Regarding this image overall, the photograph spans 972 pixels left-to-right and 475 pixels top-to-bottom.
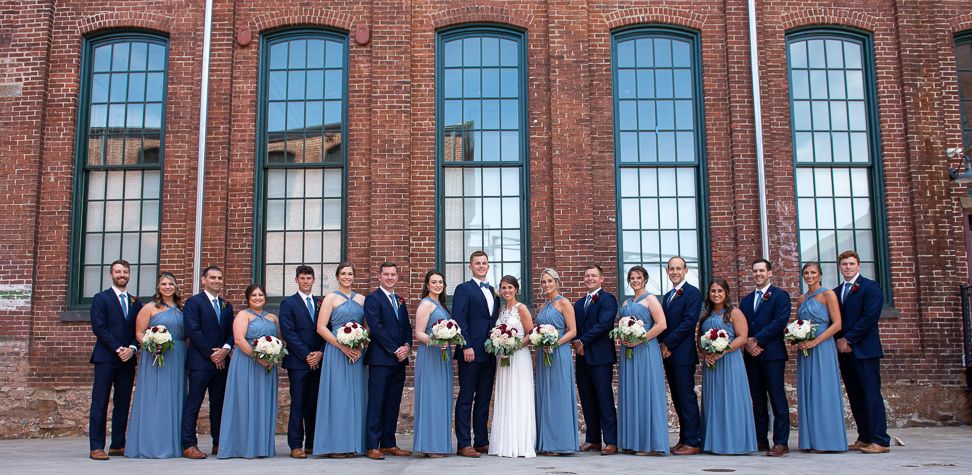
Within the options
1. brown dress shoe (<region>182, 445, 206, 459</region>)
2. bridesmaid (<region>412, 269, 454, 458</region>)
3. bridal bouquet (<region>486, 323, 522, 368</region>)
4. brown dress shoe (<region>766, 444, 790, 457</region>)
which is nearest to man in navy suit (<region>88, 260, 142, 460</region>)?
brown dress shoe (<region>182, 445, 206, 459</region>)

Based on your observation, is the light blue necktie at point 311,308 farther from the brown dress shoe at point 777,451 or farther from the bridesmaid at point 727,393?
the brown dress shoe at point 777,451

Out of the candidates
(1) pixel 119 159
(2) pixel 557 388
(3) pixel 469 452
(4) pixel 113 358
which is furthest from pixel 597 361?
(1) pixel 119 159

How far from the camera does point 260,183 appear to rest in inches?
452

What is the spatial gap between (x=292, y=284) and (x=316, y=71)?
3197 mm

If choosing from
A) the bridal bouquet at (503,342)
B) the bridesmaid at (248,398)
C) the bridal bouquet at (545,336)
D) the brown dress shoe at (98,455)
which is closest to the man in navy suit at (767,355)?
the bridal bouquet at (545,336)

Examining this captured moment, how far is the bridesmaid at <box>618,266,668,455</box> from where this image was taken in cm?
805

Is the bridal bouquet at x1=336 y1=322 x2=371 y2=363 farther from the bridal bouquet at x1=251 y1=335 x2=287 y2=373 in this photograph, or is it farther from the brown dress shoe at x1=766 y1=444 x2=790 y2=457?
the brown dress shoe at x1=766 y1=444 x2=790 y2=457

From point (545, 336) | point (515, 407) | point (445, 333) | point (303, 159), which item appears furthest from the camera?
point (303, 159)

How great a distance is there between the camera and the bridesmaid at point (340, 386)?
25.8 feet

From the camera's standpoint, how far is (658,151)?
38.1 ft

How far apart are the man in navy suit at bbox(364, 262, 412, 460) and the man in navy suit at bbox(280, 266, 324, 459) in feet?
1.97

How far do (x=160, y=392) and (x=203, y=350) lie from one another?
0.61 m

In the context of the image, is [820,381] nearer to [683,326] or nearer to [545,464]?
[683,326]

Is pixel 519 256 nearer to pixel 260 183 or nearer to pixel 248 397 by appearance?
pixel 260 183
